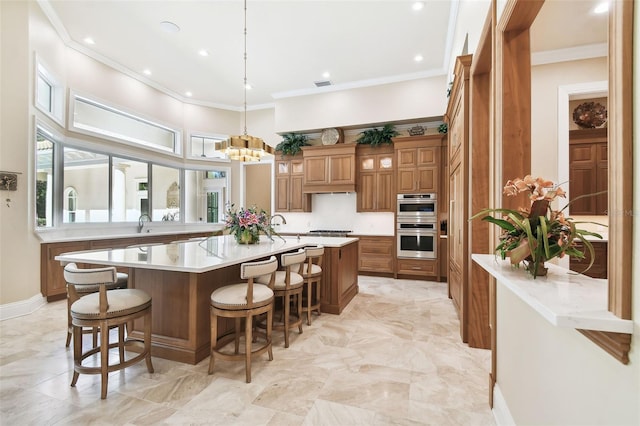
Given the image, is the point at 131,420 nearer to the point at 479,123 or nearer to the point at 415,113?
the point at 479,123

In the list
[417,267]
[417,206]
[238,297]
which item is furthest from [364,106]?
[238,297]

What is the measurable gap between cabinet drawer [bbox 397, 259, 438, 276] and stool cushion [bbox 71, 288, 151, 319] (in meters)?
4.45

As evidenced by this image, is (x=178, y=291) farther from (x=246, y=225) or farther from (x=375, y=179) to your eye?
(x=375, y=179)

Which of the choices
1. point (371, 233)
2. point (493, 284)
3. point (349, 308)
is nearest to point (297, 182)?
point (371, 233)

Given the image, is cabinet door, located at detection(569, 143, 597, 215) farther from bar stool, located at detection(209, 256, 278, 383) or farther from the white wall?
bar stool, located at detection(209, 256, 278, 383)

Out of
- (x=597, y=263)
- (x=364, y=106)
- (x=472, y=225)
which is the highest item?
(x=364, y=106)

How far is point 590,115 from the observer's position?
11.8 ft

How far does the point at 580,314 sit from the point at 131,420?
228 cm

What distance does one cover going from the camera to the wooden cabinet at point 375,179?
231 inches

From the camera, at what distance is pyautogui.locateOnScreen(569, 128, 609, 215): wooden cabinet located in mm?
3639

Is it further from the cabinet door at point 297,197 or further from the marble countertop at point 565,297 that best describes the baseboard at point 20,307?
the marble countertop at point 565,297

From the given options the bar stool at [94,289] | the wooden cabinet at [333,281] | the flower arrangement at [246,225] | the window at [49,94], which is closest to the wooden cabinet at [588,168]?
the wooden cabinet at [333,281]

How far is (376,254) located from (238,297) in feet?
13.0

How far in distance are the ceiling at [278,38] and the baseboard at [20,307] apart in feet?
12.5
